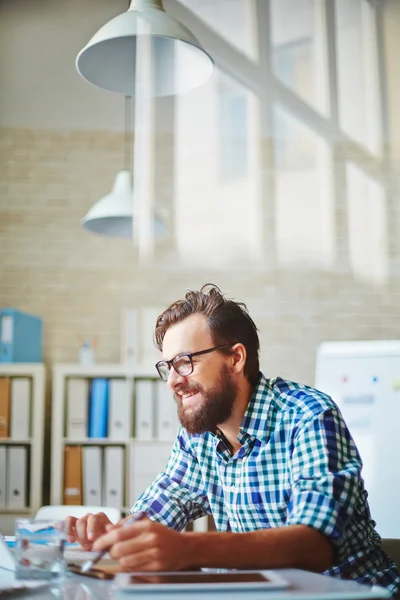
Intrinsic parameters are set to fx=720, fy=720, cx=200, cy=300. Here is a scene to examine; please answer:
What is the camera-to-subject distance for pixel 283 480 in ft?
4.79

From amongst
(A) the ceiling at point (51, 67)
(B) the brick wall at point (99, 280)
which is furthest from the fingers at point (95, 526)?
(A) the ceiling at point (51, 67)

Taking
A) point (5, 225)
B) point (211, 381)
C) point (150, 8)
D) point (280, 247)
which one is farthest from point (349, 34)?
point (211, 381)

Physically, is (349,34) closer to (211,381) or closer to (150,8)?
(150,8)

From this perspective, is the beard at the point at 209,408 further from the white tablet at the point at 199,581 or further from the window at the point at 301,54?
the window at the point at 301,54

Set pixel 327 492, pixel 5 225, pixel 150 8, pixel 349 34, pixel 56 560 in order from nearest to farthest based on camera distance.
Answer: pixel 56 560
pixel 327 492
pixel 150 8
pixel 5 225
pixel 349 34

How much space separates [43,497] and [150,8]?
2926mm

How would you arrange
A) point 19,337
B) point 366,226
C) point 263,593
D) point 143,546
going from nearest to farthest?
point 263,593 < point 143,546 < point 19,337 < point 366,226

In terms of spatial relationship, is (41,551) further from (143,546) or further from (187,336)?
(187,336)

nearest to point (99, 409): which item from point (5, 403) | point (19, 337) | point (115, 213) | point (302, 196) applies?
point (5, 403)

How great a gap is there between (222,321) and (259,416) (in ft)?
0.78

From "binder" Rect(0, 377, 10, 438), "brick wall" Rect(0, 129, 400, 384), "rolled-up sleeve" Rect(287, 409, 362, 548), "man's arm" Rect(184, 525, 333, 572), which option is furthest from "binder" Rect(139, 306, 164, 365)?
"man's arm" Rect(184, 525, 333, 572)

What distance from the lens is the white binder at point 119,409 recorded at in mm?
3930

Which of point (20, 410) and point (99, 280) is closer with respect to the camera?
point (20, 410)

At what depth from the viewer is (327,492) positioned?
1237 millimetres
